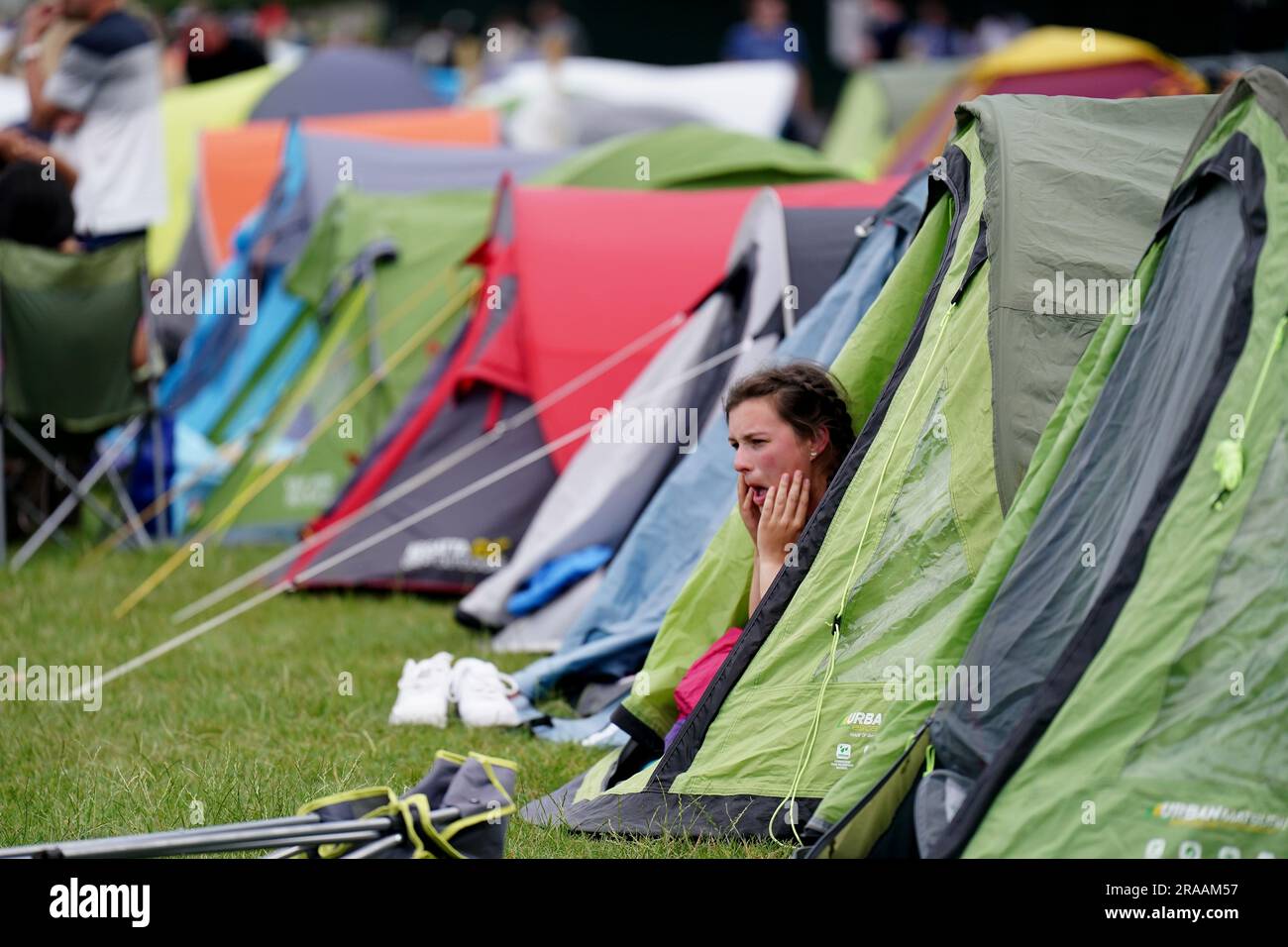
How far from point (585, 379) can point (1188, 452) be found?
12.7 ft

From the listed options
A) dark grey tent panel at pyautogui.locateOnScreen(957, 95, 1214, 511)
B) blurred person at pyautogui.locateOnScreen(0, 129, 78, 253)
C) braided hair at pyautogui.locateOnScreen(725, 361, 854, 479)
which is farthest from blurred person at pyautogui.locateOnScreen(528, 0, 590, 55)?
braided hair at pyautogui.locateOnScreen(725, 361, 854, 479)

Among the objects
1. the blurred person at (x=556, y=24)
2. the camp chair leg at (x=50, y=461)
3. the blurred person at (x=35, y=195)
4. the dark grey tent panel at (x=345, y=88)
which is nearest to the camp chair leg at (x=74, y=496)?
the camp chair leg at (x=50, y=461)

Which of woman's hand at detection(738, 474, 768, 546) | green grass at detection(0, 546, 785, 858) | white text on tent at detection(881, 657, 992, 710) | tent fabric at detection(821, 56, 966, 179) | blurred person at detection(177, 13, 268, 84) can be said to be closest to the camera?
white text on tent at detection(881, 657, 992, 710)

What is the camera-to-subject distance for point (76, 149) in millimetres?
8555

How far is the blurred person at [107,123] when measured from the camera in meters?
8.43

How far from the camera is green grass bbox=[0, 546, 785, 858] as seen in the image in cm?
390

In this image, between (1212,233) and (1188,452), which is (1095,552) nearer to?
(1188,452)

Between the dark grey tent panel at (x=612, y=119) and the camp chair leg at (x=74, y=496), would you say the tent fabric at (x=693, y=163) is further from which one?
the dark grey tent panel at (x=612, y=119)

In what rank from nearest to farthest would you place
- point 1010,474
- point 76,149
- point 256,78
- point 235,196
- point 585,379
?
point 1010,474 → point 585,379 → point 76,149 → point 235,196 → point 256,78

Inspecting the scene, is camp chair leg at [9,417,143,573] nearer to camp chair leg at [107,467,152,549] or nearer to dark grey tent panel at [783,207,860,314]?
camp chair leg at [107,467,152,549]

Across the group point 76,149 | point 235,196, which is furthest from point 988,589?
point 235,196

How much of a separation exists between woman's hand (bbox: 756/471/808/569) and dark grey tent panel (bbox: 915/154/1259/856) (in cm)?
91

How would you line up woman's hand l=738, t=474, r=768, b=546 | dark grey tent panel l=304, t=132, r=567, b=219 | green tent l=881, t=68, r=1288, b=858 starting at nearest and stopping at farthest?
green tent l=881, t=68, r=1288, b=858 < woman's hand l=738, t=474, r=768, b=546 < dark grey tent panel l=304, t=132, r=567, b=219
